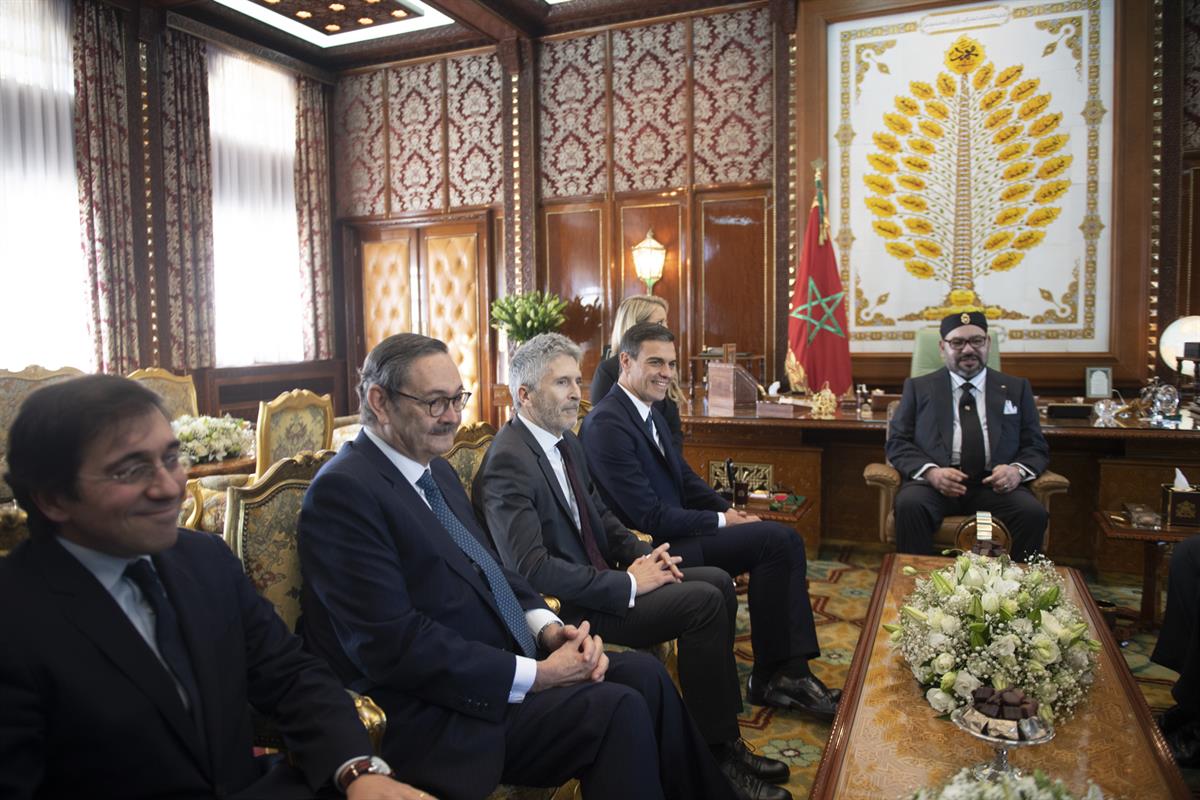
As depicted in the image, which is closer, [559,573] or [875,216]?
[559,573]

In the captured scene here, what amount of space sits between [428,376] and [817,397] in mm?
3665

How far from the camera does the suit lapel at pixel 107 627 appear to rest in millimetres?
1229

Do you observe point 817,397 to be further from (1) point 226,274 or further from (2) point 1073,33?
(1) point 226,274

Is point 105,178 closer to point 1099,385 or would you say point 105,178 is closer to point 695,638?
point 695,638

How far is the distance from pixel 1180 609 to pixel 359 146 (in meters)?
7.79

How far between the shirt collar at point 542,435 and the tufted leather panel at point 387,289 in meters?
6.09

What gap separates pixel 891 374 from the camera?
21.4 feet

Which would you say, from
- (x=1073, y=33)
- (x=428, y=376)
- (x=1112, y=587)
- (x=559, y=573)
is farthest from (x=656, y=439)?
(x=1073, y=33)

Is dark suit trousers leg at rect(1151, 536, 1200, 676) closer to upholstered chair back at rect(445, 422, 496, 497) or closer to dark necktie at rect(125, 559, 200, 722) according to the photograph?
upholstered chair back at rect(445, 422, 496, 497)

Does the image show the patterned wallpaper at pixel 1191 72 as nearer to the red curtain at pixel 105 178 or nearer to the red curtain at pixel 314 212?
the red curtain at pixel 314 212

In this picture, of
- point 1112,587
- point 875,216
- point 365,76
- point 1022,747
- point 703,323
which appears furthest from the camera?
point 365,76

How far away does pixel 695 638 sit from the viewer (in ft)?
8.01

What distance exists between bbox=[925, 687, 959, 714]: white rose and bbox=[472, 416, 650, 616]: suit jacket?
852 millimetres

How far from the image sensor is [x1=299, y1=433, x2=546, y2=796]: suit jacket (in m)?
1.67
